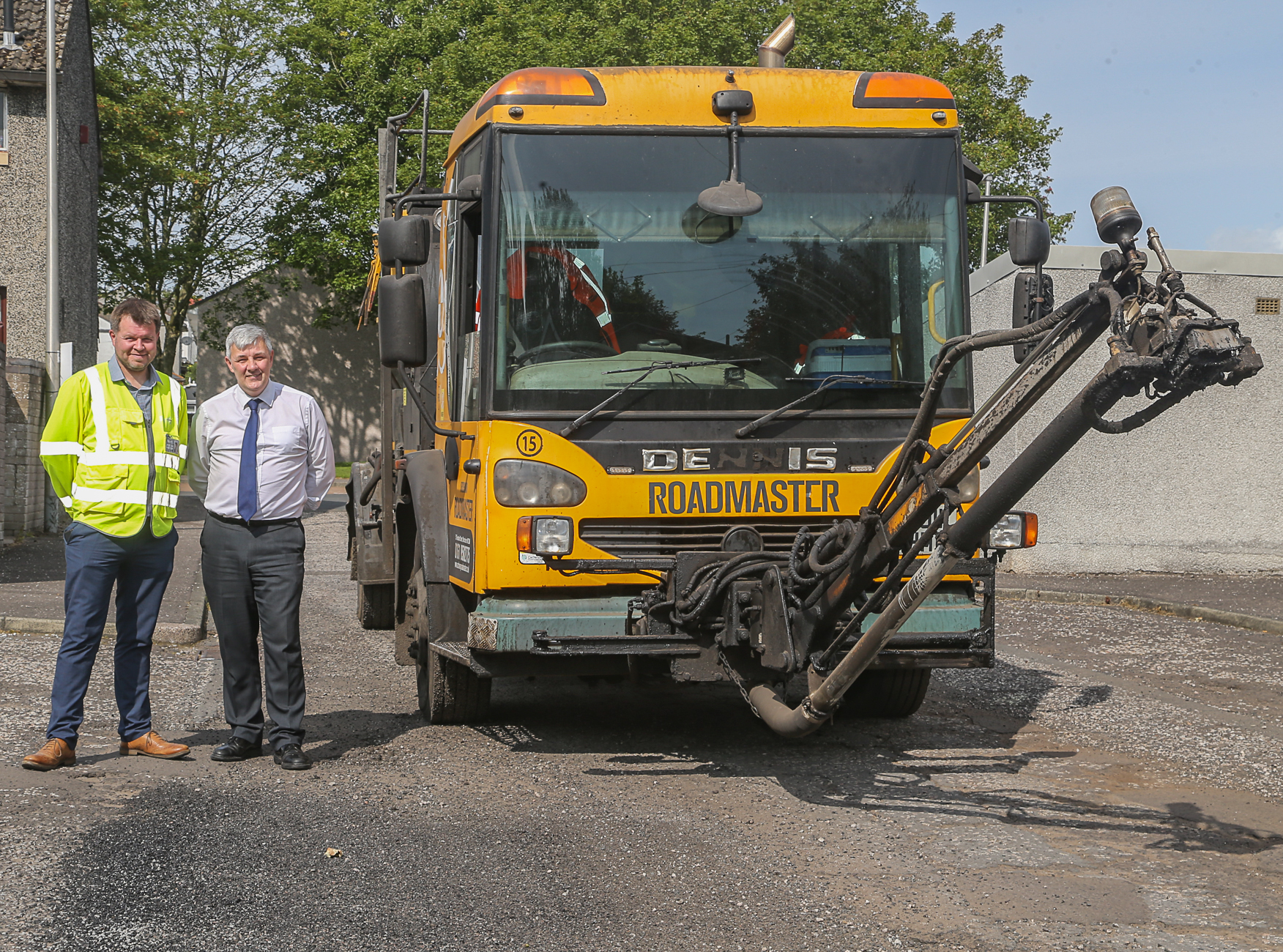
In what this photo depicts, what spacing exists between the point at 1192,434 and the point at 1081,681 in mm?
7311

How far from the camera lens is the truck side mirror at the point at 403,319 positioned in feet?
20.7

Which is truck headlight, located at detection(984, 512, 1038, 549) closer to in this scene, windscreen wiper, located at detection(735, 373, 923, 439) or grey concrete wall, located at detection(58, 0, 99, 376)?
windscreen wiper, located at detection(735, 373, 923, 439)

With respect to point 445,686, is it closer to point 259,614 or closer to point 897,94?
point 259,614

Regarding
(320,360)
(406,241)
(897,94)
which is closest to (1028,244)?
(897,94)

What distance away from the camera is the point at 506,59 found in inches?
1302

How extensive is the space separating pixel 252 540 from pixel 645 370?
1925mm

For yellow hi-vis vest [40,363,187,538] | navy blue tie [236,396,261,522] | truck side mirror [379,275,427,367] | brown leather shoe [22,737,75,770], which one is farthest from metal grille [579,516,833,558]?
brown leather shoe [22,737,75,770]

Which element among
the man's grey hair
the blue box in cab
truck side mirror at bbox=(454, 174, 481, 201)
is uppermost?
truck side mirror at bbox=(454, 174, 481, 201)

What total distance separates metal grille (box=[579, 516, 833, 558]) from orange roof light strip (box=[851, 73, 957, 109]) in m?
1.98

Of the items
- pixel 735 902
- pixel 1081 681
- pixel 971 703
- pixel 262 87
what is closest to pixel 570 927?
pixel 735 902

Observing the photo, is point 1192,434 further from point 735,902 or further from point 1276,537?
point 735,902

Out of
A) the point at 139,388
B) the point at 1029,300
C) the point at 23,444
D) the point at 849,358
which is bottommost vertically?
the point at 23,444

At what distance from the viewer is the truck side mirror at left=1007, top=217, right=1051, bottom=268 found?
670 cm

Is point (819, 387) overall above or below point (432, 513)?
above
